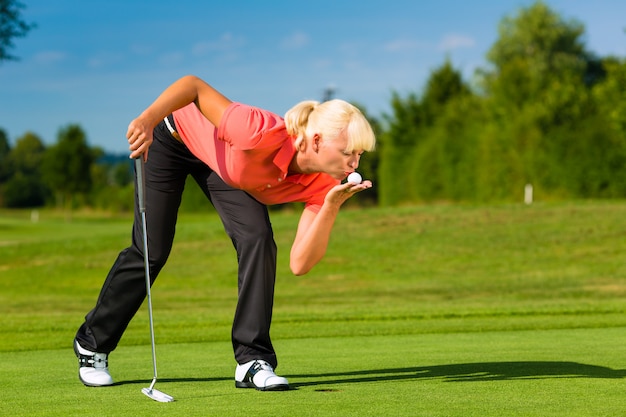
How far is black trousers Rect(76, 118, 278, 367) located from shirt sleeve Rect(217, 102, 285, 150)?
1.97ft

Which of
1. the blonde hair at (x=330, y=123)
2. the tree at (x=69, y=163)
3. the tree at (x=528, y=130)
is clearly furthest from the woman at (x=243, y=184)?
the tree at (x=69, y=163)

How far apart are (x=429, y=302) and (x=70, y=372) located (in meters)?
9.98

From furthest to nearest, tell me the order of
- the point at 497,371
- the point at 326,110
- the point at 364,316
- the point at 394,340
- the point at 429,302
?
the point at 429,302 → the point at 364,316 → the point at 394,340 → the point at 497,371 → the point at 326,110

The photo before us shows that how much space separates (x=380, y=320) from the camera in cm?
1068

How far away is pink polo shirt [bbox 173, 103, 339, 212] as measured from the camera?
14.3 ft

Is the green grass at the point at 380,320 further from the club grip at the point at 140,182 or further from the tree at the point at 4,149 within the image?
the tree at the point at 4,149

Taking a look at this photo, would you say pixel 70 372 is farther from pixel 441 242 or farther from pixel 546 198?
pixel 546 198

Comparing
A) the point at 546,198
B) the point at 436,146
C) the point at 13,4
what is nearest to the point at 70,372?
the point at 13,4

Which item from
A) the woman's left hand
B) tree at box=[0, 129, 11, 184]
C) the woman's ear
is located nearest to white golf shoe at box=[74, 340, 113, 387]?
the woman's left hand

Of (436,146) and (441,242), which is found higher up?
(436,146)

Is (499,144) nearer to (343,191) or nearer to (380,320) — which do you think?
(380,320)

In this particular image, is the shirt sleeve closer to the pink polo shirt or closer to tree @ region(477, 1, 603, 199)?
the pink polo shirt

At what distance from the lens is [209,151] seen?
4715 millimetres

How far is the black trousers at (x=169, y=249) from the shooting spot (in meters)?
4.83
